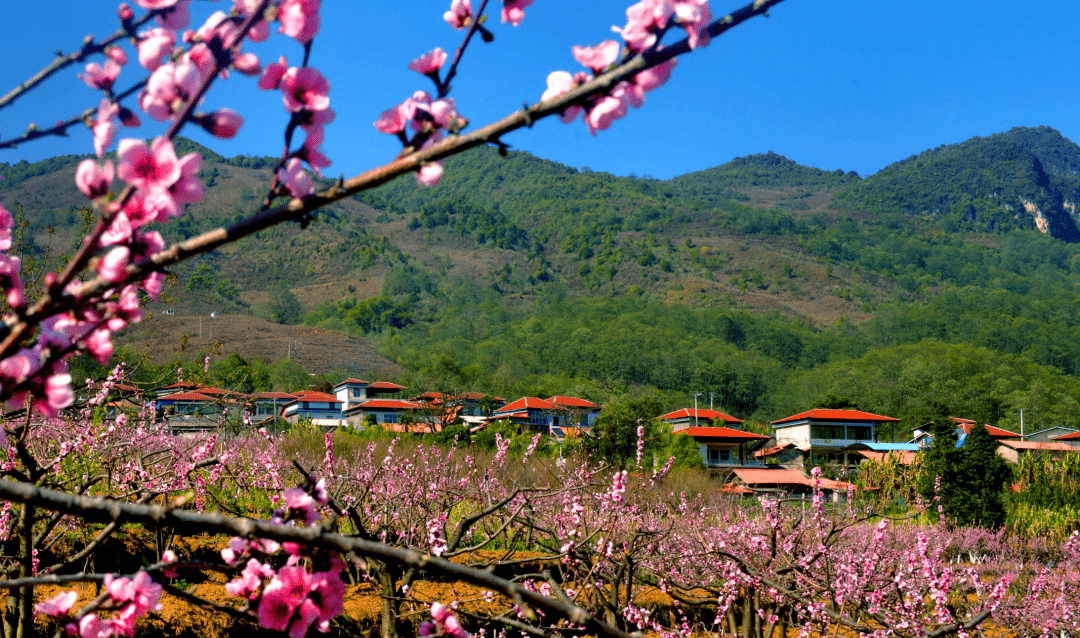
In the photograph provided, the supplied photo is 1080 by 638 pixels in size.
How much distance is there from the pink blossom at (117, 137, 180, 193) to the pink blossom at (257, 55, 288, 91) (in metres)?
0.24

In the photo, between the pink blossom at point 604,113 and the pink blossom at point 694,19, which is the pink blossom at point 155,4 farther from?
the pink blossom at point 694,19

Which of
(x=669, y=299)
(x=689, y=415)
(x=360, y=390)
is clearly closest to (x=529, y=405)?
(x=689, y=415)

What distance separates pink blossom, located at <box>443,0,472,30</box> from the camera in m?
1.48

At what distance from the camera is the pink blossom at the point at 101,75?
1446mm

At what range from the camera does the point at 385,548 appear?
1.10 metres

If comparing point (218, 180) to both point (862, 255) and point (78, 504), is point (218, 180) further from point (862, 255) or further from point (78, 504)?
point (78, 504)

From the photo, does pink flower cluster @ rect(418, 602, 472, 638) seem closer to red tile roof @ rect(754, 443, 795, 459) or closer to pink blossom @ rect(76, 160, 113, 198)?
pink blossom @ rect(76, 160, 113, 198)

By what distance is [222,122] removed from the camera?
1124 millimetres

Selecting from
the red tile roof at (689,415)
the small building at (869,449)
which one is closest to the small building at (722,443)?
the small building at (869,449)

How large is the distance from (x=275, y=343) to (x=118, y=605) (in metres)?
96.6

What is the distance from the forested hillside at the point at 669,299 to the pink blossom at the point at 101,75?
198 feet

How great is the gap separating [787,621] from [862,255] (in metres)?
186

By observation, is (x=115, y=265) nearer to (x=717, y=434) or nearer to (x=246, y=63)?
(x=246, y=63)

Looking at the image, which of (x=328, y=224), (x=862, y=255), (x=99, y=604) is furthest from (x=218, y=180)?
(x=99, y=604)
